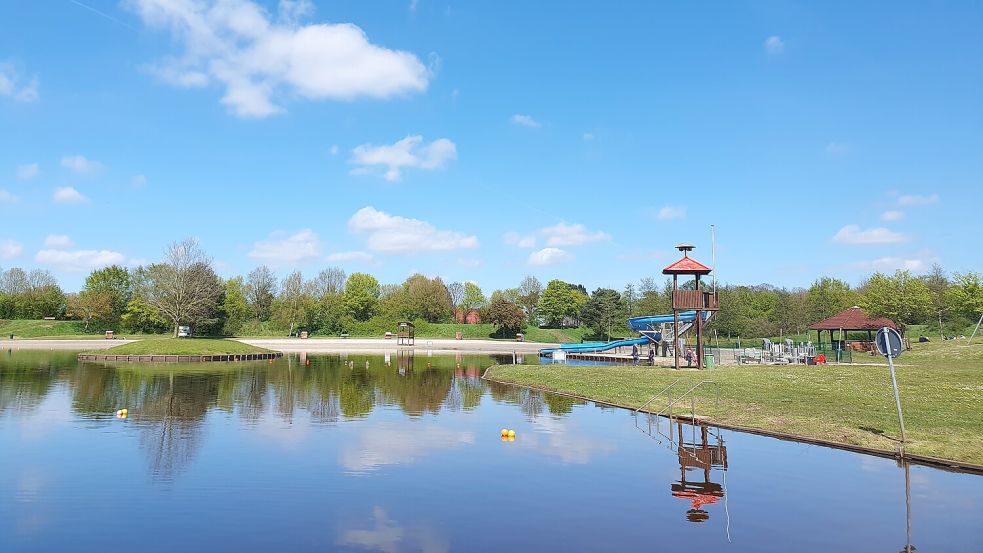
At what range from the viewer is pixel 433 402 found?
2920 cm

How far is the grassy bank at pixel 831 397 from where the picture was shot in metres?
17.9

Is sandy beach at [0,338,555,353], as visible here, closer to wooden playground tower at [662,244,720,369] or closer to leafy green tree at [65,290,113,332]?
leafy green tree at [65,290,113,332]

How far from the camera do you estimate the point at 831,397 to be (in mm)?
24859

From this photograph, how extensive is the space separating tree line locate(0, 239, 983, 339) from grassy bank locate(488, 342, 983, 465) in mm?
41831

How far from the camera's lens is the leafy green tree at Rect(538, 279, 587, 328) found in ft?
409

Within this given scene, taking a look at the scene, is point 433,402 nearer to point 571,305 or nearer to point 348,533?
point 348,533

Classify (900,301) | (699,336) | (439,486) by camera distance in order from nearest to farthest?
(439,486), (699,336), (900,301)

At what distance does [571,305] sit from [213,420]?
106 m

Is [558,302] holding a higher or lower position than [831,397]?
higher

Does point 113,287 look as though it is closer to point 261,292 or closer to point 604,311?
point 261,292

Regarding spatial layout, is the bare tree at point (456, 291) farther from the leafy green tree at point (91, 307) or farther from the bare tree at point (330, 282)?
the leafy green tree at point (91, 307)

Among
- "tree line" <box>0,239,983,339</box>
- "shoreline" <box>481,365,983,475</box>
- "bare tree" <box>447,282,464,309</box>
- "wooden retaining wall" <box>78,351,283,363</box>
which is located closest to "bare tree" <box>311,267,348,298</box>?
"tree line" <box>0,239,983,339</box>

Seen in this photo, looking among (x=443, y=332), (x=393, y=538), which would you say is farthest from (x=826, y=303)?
(x=393, y=538)

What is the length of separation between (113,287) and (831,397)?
11845cm
